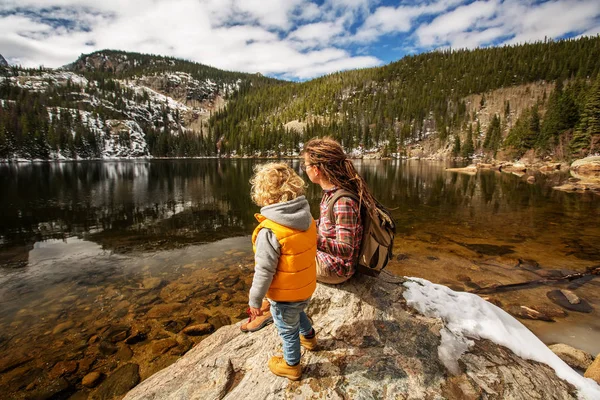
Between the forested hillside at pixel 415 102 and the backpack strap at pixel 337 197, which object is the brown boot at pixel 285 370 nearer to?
the backpack strap at pixel 337 197

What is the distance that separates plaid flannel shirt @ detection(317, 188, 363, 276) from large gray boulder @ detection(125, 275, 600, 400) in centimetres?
62

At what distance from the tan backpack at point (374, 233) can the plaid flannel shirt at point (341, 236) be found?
0.21ft

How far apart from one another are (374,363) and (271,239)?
1755 millimetres

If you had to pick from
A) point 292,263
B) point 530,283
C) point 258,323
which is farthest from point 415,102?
point 292,263

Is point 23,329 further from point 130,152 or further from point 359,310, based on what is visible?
point 130,152

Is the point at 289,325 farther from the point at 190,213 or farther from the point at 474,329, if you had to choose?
the point at 190,213

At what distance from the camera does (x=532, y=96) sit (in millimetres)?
125625

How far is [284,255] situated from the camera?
271cm

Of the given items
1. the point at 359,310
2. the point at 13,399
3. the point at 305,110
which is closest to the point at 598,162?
the point at 359,310

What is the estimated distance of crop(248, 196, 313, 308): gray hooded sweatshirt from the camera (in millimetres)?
2629

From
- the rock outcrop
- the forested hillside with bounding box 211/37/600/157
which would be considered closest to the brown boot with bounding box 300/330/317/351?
the rock outcrop

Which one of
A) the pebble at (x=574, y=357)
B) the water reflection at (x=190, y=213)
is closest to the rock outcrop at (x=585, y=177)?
the water reflection at (x=190, y=213)

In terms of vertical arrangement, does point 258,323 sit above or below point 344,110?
below

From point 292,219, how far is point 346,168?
1.06 meters
